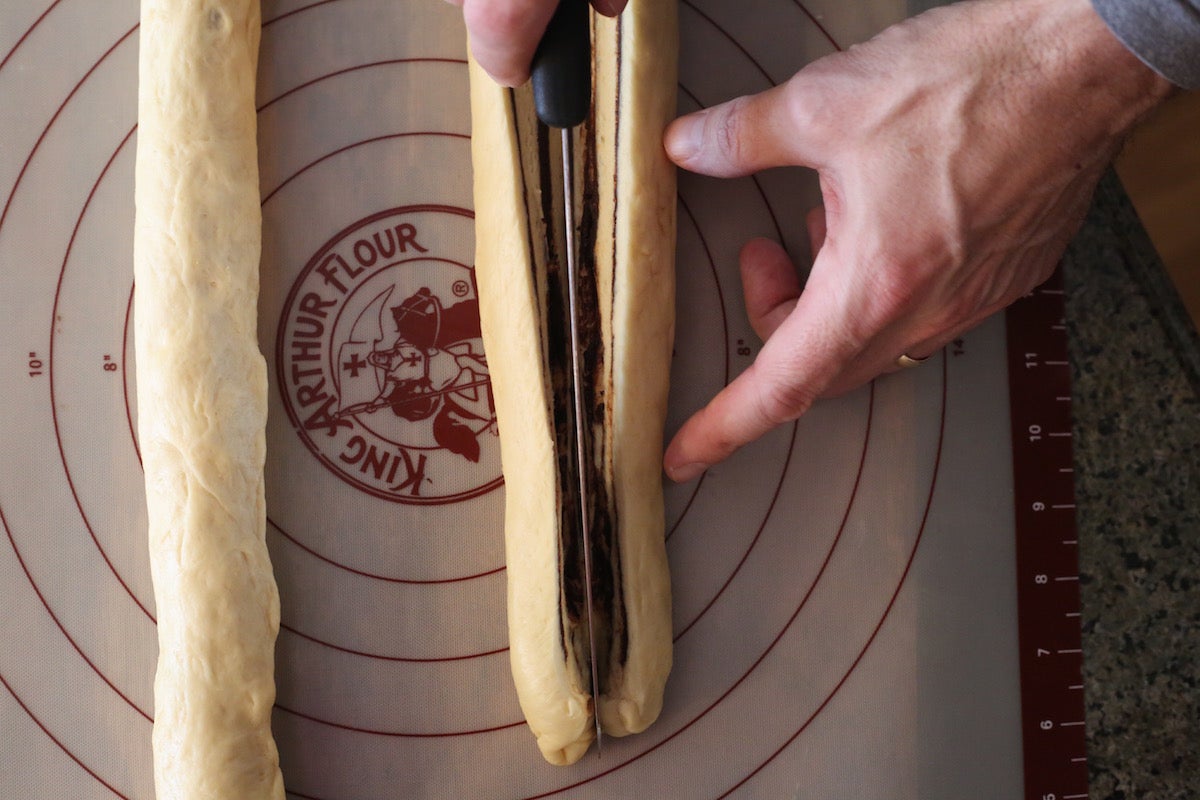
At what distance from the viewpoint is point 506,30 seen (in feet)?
2.73

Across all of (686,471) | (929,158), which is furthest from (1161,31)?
(686,471)

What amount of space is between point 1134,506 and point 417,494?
1.02 m

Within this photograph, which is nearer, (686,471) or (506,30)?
(506,30)

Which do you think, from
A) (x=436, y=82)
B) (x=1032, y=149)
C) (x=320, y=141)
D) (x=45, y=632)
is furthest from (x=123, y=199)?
(x=1032, y=149)

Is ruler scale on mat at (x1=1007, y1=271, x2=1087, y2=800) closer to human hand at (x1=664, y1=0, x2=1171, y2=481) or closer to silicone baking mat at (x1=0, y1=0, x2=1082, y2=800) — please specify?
silicone baking mat at (x1=0, y1=0, x2=1082, y2=800)

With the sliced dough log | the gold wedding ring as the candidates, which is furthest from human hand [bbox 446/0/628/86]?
the gold wedding ring

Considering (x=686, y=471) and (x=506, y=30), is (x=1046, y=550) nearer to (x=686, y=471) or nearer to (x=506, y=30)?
(x=686, y=471)

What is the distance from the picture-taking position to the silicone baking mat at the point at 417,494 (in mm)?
1169

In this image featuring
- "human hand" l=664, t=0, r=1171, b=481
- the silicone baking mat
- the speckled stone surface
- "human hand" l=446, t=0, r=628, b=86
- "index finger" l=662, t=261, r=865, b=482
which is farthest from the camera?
the speckled stone surface

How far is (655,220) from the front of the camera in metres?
1.13

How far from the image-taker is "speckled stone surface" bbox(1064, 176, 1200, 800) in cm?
127

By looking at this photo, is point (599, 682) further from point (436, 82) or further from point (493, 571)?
point (436, 82)

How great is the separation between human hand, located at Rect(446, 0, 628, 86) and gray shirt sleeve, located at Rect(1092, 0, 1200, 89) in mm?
542

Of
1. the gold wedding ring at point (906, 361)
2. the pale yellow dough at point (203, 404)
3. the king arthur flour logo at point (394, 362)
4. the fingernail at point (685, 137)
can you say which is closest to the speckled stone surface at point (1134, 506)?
the gold wedding ring at point (906, 361)
